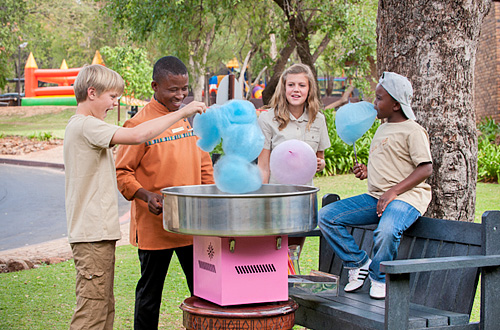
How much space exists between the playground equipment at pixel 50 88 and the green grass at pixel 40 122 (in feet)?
5.59

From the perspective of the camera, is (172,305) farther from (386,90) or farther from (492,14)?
(492,14)

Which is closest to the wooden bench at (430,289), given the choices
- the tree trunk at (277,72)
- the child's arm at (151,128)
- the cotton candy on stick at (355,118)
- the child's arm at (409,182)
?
the child's arm at (409,182)

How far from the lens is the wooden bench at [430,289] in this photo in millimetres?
2482

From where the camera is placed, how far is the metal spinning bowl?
7.41ft

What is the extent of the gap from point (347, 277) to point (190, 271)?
0.95 meters

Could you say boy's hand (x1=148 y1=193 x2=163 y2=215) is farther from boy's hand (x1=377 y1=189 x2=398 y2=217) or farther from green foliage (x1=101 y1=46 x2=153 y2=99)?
green foliage (x1=101 y1=46 x2=153 y2=99)

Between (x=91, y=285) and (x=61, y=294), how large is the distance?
8.42 ft

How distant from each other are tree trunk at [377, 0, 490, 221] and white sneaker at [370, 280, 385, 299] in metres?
1.09

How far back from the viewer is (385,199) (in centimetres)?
296

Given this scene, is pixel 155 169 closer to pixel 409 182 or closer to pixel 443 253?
pixel 409 182

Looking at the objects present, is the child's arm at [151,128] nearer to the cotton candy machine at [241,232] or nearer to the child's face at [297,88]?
the cotton candy machine at [241,232]

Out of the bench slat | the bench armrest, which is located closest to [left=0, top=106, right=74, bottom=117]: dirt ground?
the bench slat

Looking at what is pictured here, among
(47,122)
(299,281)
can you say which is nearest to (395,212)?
(299,281)

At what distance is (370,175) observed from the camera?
124 inches
